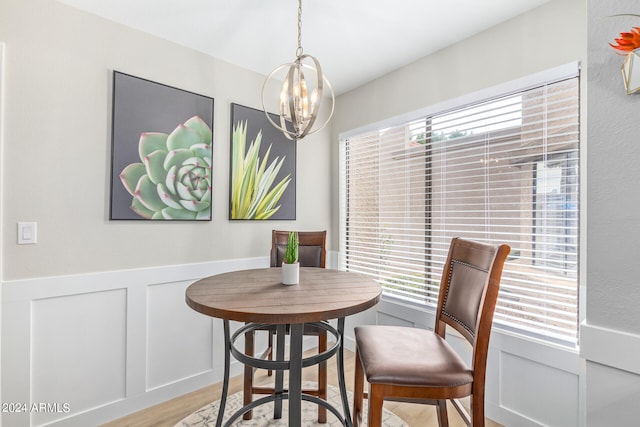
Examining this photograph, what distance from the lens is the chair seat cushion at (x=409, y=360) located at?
1.25 meters

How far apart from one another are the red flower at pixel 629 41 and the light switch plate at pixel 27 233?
8.54 ft

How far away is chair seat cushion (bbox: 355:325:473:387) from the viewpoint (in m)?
1.25

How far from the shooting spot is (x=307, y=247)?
8.02 ft

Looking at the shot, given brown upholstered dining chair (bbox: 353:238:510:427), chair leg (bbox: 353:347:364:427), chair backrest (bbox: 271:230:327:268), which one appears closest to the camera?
brown upholstered dining chair (bbox: 353:238:510:427)

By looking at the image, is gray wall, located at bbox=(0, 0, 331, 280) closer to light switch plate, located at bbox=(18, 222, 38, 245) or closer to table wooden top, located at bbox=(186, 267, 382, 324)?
light switch plate, located at bbox=(18, 222, 38, 245)

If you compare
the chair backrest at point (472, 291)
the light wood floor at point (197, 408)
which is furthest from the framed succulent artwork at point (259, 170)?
the chair backrest at point (472, 291)

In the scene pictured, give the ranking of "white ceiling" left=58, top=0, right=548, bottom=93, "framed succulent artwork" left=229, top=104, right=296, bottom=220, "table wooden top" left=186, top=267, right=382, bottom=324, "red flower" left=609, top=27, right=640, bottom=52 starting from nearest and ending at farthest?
"red flower" left=609, top=27, right=640, bottom=52 < "table wooden top" left=186, top=267, right=382, bottom=324 < "white ceiling" left=58, top=0, right=548, bottom=93 < "framed succulent artwork" left=229, top=104, right=296, bottom=220

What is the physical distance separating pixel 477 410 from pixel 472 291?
0.50 meters

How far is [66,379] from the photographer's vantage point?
5.88 feet

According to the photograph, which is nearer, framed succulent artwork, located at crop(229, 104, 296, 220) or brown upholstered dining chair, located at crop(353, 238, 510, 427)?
brown upholstered dining chair, located at crop(353, 238, 510, 427)

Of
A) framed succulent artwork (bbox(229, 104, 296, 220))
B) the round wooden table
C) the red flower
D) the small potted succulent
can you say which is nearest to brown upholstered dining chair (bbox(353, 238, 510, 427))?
the round wooden table

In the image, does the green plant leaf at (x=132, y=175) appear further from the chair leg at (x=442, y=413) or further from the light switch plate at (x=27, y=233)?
the chair leg at (x=442, y=413)

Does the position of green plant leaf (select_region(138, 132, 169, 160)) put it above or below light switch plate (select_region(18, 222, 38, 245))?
above

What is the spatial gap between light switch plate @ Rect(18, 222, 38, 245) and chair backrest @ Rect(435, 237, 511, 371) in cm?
231
